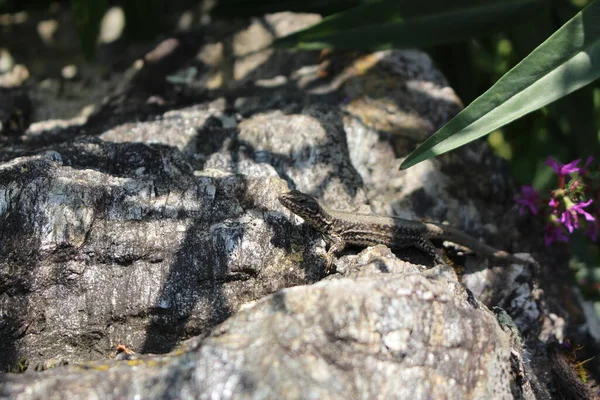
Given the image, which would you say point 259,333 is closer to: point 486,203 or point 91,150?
point 91,150

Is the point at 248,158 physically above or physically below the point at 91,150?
below

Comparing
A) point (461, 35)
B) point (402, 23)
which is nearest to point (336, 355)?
point (402, 23)

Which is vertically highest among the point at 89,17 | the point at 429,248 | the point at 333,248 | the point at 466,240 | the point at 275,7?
the point at 89,17

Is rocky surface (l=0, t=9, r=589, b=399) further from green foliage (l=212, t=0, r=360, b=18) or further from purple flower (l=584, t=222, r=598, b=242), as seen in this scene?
purple flower (l=584, t=222, r=598, b=242)

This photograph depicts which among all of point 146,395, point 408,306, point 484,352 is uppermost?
point 146,395

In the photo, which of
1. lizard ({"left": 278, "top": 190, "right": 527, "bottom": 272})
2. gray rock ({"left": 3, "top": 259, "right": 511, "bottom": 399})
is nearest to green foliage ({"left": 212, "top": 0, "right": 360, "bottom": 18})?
lizard ({"left": 278, "top": 190, "right": 527, "bottom": 272})

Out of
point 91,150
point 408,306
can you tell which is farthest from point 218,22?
point 408,306

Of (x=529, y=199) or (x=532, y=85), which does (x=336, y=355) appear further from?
(x=529, y=199)
